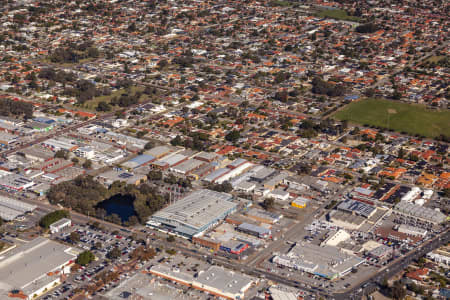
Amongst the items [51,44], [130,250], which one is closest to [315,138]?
[130,250]

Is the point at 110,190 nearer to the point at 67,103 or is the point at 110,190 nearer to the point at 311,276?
the point at 311,276

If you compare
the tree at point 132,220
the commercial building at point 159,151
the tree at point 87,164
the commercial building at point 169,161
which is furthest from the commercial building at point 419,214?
the tree at point 87,164

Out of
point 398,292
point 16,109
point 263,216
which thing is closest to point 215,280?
point 263,216

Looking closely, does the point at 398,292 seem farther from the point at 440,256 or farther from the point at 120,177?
the point at 120,177

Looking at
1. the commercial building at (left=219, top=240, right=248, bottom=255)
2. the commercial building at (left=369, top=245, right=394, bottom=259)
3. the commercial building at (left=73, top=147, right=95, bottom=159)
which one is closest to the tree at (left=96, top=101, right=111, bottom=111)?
the commercial building at (left=73, top=147, right=95, bottom=159)

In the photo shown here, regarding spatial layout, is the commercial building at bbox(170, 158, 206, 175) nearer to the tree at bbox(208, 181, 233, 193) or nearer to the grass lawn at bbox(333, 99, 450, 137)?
the tree at bbox(208, 181, 233, 193)

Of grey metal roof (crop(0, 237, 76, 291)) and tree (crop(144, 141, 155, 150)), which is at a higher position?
grey metal roof (crop(0, 237, 76, 291))

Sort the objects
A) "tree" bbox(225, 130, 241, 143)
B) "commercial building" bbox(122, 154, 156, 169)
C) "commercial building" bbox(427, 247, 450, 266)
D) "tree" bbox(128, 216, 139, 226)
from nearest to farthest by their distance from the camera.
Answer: "commercial building" bbox(427, 247, 450, 266)
"tree" bbox(128, 216, 139, 226)
"commercial building" bbox(122, 154, 156, 169)
"tree" bbox(225, 130, 241, 143)
